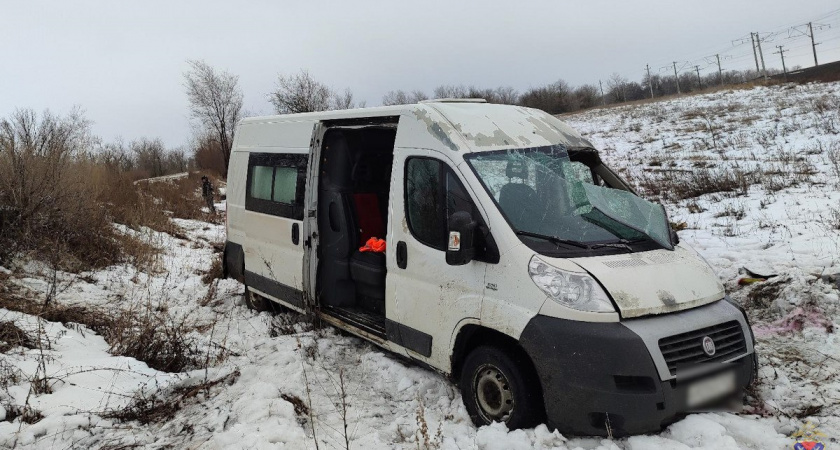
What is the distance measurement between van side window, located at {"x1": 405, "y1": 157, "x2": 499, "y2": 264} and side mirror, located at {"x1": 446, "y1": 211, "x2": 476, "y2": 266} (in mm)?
82

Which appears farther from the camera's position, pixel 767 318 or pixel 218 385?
pixel 767 318

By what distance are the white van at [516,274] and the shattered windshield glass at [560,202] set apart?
1cm

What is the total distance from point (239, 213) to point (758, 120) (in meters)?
19.8

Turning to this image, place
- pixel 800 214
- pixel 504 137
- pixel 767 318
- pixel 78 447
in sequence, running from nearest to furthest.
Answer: pixel 78 447 < pixel 504 137 < pixel 767 318 < pixel 800 214

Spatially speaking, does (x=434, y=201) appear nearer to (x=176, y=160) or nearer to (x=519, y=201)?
(x=519, y=201)

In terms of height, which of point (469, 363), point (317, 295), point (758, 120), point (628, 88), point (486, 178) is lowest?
point (469, 363)

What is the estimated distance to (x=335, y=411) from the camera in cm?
392

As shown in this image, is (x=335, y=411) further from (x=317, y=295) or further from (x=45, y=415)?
(x=45, y=415)

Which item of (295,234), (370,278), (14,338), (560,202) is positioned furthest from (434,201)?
(14,338)

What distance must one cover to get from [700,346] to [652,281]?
0.46 m

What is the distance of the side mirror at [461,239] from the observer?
3.45m

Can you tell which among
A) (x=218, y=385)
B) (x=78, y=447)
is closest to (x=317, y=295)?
(x=218, y=385)

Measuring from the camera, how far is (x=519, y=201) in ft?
12.0

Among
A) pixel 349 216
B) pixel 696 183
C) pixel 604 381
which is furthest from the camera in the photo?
pixel 696 183
